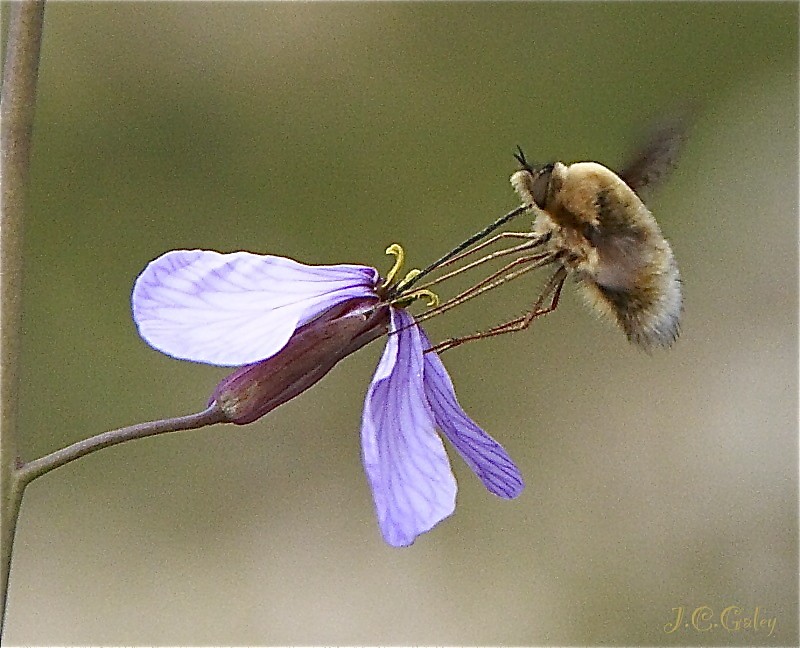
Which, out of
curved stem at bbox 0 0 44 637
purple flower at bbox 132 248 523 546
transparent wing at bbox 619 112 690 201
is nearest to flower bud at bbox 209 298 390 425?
purple flower at bbox 132 248 523 546

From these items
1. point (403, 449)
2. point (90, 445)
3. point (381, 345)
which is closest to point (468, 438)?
point (403, 449)

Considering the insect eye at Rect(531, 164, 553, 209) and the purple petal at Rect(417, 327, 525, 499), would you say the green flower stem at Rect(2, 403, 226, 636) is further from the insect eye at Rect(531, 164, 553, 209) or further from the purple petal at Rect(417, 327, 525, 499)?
the insect eye at Rect(531, 164, 553, 209)

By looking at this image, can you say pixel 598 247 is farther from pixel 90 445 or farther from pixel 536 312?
pixel 90 445

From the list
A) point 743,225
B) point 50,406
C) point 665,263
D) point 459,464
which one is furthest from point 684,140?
point 743,225

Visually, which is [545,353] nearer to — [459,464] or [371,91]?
[459,464]

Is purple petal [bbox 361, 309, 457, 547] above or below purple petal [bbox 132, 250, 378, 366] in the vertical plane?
below
